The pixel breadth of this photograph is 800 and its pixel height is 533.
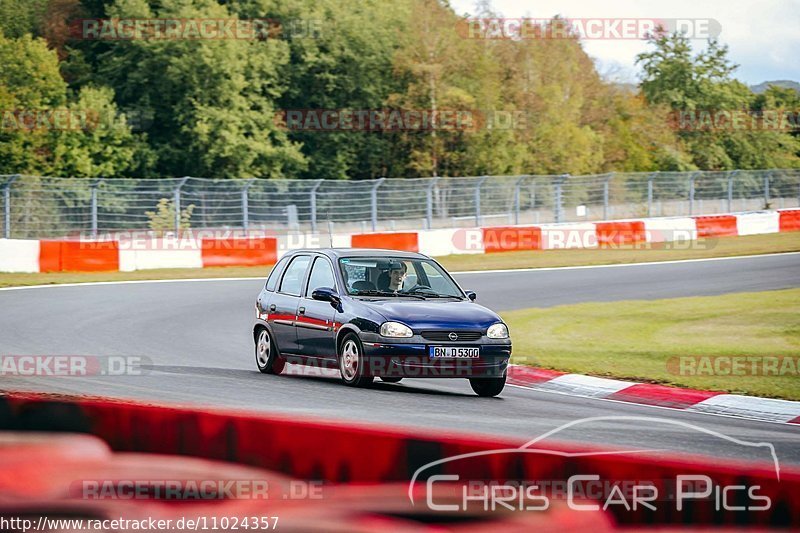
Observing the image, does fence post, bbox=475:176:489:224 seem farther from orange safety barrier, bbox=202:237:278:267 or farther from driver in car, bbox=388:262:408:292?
driver in car, bbox=388:262:408:292

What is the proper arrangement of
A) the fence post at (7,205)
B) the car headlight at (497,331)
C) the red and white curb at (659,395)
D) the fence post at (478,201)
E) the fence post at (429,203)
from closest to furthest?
the red and white curb at (659,395) → the car headlight at (497,331) → the fence post at (7,205) → the fence post at (429,203) → the fence post at (478,201)

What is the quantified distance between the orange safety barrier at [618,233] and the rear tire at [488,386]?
23965 millimetres

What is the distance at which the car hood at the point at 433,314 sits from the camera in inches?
432

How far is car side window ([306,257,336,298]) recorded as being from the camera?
1228 cm

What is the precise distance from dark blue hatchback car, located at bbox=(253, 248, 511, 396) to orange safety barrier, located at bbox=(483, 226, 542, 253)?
67.8 feet

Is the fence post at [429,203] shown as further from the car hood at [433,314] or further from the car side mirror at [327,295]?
the car hood at [433,314]

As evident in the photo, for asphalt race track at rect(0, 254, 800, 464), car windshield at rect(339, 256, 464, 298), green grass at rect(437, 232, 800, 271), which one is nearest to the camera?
asphalt race track at rect(0, 254, 800, 464)

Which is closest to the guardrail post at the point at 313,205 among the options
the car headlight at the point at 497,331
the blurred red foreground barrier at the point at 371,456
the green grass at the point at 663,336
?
the green grass at the point at 663,336

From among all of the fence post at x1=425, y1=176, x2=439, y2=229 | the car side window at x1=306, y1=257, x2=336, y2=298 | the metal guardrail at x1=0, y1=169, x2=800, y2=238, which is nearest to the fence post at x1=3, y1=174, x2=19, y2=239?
the metal guardrail at x1=0, y1=169, x2=800, y2=238

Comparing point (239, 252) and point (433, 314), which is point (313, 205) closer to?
point (239, 252)

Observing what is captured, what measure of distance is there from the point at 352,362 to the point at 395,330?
70 centimetres

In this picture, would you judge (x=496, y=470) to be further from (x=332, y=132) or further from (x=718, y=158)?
(x=718, y=158)

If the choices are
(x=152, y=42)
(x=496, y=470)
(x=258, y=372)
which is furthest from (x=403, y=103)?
(x=496, y=470)

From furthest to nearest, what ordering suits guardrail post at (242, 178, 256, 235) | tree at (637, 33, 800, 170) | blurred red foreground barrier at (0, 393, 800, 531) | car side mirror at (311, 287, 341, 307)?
tree at (637, 33, 800, 170), guardrail post at (242, 178, 256, 235), car side mirror at (311, 287, 341, 307), blurred red foreground barrier at (0, 393, 800, 531)
